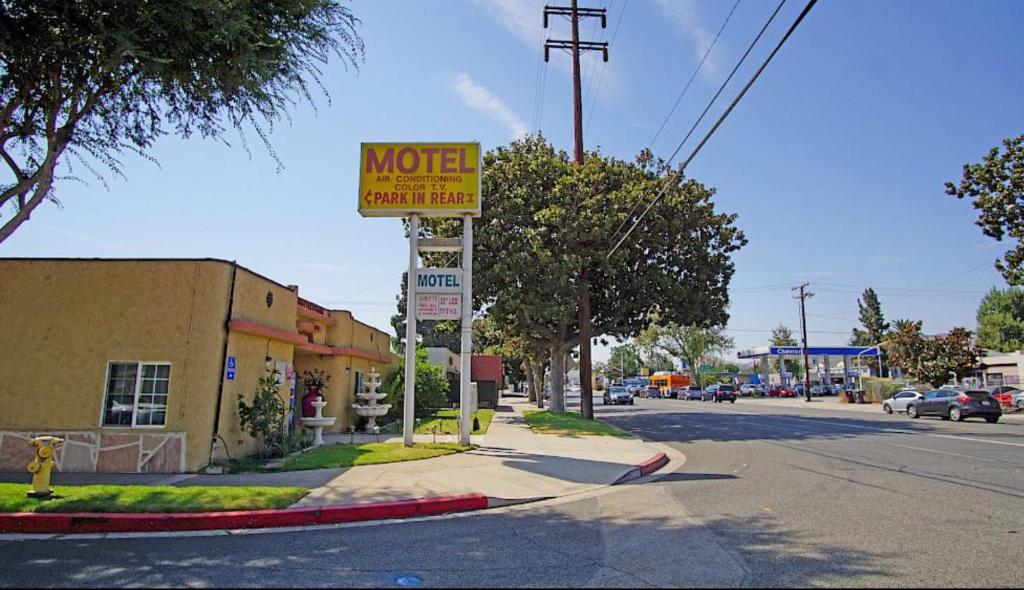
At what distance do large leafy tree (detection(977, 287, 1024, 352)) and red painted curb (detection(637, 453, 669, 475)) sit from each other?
76.1 meters

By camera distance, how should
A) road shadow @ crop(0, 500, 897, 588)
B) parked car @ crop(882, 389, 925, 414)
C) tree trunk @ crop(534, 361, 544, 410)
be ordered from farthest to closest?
tree trunk @ crop(534, 361, 544, 410) < parked car @ crop(882, 389, 925, 414) < road shadow @ crop(0, 500, 897, 588)

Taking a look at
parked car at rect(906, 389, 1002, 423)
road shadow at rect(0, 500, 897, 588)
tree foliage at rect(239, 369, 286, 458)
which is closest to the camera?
road shadow at rect(0, 500, 897, 588)

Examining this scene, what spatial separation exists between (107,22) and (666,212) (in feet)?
66.9

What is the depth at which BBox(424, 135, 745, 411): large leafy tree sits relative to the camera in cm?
2275

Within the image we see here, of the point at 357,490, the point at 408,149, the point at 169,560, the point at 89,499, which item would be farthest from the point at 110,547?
the point at 408,149

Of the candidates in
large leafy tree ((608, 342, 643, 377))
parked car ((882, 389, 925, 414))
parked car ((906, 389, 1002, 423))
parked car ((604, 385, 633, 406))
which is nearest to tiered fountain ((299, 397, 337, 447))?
parked car ((906, 389, 1002, 423))

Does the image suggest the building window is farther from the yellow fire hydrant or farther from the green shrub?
the green shrub

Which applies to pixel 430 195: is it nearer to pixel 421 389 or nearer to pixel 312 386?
pixel 312 386

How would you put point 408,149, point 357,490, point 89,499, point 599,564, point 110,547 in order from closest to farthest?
point 599,564, point 110,547, point 89,499, point 357,490, point 408,149

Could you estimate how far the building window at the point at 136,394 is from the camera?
1102 cm

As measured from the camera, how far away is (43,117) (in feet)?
36.7

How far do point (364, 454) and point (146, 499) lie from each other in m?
5.16

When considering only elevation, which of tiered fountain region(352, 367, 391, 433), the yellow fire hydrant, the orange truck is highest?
the orange truck

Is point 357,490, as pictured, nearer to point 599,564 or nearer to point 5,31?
point 599,564
